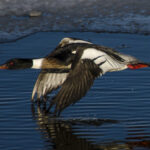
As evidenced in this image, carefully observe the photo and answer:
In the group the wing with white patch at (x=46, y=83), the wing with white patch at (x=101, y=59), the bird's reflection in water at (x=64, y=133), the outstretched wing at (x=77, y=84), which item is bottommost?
the bird's reflection in water at (x=64, y=133)

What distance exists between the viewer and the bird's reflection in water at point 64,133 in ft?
19.6

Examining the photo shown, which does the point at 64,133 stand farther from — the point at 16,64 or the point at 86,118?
the point at 16,64

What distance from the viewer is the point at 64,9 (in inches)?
554

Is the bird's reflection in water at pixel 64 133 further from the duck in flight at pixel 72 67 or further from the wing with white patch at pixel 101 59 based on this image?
the wing with white patch at pixel 101 59

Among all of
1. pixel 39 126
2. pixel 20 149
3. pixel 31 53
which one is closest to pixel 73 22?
pixel 31 53

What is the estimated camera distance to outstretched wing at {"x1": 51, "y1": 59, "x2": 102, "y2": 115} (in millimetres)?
6633

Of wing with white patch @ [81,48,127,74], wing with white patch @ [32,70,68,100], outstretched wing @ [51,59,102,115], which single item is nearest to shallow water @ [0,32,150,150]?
wing with white patch @ [32,70,68,100]

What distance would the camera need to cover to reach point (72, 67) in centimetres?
708

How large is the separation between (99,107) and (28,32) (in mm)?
5345

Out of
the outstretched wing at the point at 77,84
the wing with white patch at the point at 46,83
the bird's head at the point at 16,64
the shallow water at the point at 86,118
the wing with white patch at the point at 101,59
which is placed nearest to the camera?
the shallow water at the point at 86,118

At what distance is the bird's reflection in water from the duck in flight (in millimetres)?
179

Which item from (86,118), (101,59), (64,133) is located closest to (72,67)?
(101,59)

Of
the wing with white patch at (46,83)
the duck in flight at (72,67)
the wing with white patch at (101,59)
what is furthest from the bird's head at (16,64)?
the wing with white patch at (101,59)

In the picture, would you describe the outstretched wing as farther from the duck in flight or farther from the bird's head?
the bird's head
